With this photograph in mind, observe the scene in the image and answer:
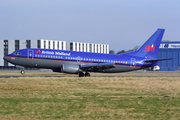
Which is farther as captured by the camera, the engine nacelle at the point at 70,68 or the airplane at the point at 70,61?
the airplane at the point at 70,61

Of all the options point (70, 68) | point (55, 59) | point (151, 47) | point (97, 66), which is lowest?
point (70, 68)

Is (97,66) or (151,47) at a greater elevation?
(151,47)

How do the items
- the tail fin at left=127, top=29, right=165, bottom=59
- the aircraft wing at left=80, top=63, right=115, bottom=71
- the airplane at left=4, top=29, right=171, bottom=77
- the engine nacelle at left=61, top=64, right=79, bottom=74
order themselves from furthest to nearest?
the tail fin at left=127, top=29, right=165, bottom=59 → the airplane at left=4, top=29, right=171, bottom=77 → the aircraft wing at left=80, top=63, right=115, bottom=71 → the engine nacelle at left=61, top=64, right=79, bottom=74

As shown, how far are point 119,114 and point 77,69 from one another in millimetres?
23539

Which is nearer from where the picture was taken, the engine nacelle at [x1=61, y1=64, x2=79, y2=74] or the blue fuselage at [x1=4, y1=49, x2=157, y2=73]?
the engine nacelle at [x1=61, y1=64, x2=79, y2=74]

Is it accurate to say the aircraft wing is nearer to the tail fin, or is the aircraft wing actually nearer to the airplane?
the airplane

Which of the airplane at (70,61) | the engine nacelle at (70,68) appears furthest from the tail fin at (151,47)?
the engine nacelle at (70,68)

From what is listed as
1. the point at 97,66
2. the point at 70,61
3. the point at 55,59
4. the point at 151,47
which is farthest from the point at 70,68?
the point at 151,47

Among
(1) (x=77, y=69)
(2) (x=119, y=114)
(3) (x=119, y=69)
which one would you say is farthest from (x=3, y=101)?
(3) (x=119, y=69)

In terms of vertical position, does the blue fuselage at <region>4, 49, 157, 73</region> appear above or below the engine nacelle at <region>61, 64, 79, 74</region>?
above

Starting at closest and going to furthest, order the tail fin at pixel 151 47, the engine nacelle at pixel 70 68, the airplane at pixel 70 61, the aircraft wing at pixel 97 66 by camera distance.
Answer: the engine nacelle at pixel 70 68, the aircraft wing at pixel 97 66, the airplane at pixel 70 61, the tail fin at pixel 151 47

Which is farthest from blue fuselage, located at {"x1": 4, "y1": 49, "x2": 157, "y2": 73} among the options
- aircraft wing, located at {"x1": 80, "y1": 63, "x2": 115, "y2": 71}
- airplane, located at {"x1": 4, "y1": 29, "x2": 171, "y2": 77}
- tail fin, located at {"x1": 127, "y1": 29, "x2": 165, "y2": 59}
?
tail fin, located at {"x1": 127, "y1": 29, "x2": 165, "y2": 59}

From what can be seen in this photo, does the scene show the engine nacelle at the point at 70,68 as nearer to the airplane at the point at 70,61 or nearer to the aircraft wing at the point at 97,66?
the airplane at the point at 70,61

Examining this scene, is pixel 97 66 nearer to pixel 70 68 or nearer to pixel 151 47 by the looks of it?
pixel 70 68
